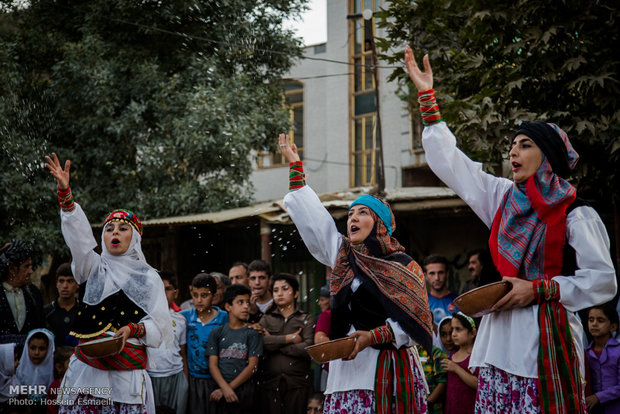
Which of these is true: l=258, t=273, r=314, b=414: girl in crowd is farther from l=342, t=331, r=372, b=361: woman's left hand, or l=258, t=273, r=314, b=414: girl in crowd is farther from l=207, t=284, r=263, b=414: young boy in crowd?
l=342, t=331, r=372, b=361: woman's left hand

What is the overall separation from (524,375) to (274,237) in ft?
29.4

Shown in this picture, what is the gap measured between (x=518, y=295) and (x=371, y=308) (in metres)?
0.92

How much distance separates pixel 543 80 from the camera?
7.87 meters

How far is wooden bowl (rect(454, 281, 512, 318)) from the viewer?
363cm

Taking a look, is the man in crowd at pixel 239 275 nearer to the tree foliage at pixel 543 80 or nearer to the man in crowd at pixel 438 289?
the man in crowd at pixel 438 289

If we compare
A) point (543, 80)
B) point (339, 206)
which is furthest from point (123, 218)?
point (339, 206)

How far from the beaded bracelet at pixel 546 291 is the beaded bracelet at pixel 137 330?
9.04ft

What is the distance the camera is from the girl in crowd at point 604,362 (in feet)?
19.8

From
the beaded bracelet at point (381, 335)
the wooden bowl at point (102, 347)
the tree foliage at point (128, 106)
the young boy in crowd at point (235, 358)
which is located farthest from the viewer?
the tree foliage at point (128, 106)

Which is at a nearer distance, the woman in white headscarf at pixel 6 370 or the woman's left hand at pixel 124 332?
the woman's left hand at pixel 124 332

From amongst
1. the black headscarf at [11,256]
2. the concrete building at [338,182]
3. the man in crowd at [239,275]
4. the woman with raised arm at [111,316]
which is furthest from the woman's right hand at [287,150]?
the concrete building at [338,182]

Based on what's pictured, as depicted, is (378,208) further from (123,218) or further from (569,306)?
(123,218)

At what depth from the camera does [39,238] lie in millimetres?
12859

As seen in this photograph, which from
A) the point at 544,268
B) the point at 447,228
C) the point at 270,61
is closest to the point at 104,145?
the point at 270,61
